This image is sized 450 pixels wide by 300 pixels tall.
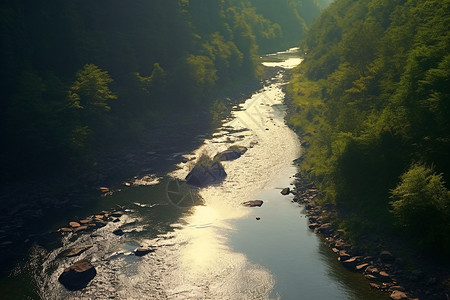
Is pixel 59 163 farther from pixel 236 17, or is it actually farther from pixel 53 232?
pixel 236 17

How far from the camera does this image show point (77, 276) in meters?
40.9

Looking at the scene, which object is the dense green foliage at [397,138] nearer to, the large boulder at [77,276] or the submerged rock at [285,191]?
the submerged rock at [285,191]

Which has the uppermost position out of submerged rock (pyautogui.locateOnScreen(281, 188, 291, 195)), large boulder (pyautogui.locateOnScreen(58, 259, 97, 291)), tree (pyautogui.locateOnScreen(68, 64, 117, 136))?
tree (pyautogui.locateOnScreen(68, 64, 117, 136))

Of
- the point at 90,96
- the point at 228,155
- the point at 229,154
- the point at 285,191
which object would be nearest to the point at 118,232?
the point at 285,191

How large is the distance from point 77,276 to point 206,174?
2884 centimetres

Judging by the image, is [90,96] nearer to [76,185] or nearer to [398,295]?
[76,185]

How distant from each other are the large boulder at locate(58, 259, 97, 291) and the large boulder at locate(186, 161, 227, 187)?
25487 mm

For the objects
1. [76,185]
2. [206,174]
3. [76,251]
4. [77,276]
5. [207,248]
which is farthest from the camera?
[206,174]

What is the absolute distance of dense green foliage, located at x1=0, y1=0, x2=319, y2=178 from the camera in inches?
2515

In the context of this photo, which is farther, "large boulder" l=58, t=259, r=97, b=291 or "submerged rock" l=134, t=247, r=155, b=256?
"submerged rock" l=134, t=247, r=155, b=256

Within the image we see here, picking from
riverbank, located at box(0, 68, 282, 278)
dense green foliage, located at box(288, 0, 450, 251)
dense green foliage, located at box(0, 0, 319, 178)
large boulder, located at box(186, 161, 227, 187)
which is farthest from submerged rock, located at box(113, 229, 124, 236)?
dense green foliage, located at box(288, 0, 450, 251)

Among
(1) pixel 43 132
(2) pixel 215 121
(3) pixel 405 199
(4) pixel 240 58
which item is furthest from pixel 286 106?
(3) pixel 405 199

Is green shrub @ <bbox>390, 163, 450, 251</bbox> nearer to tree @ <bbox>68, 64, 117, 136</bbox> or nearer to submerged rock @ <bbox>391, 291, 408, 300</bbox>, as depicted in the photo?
submerged rock @ <bbox>391, 291, 408, 300</bbox>

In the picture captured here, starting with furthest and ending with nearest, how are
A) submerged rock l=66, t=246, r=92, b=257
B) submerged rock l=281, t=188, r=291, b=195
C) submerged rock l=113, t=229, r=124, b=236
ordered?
1. submerged rock l=281, t=188, r=291, b=195
2. submerged rock l=113, t=229, r=124, b=236
3. submerged rock l=66, t=246, r=92, b=257
